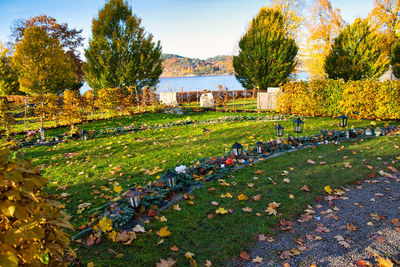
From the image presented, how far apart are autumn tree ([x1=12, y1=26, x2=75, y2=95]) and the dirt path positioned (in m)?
19.4

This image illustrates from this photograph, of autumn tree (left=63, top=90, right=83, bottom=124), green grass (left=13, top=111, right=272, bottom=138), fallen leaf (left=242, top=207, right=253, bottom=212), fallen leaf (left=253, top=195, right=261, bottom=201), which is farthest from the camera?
autumn tree (left=63, top=90, right=83, bottom=124)

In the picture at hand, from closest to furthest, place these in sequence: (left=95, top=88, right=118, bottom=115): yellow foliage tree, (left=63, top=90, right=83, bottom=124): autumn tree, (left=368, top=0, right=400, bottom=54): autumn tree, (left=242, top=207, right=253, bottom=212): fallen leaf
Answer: (left=242, top=207, right=253, bottom=212): fallen leaf → (left=63, top=90, right=83, bottom=124): autumn tree → (left=95, top=88, right=118, bottom=115): yellow foliage tree → (left=368, top=0, right=400, bottom=54): autumn tree

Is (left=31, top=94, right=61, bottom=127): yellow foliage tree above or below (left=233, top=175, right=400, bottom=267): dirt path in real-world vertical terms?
above

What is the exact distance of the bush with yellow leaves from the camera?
141 centimetres

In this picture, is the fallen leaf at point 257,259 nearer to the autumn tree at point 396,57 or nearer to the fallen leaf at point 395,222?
the fallen leaf at point 395,222

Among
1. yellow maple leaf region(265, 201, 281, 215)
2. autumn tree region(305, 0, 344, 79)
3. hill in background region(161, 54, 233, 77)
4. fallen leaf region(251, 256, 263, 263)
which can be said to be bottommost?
fallen leaf region(251, 256, 263, 263)

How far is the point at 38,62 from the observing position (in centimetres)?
1742

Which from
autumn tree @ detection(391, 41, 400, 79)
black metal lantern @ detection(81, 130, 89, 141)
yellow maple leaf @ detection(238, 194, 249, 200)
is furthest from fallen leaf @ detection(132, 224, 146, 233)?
autumn tree @ detection(391, 41, 400, 79)

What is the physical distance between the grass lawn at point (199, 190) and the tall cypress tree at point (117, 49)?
32.7 ft

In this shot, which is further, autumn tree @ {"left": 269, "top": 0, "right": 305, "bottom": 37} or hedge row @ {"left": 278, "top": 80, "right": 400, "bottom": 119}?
autumn tree @ {"left": 269, "top": 0, "right": 305, "bottom": 37}

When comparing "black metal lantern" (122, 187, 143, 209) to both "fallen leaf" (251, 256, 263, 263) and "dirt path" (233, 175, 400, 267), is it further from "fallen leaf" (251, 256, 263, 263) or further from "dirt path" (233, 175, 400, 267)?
"fallen leaf" (251, 256, 263, 263)

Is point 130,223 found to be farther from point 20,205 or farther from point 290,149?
point 290,149

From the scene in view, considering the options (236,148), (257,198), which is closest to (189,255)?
(257,198)

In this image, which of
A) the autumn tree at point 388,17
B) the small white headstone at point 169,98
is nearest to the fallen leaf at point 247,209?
the small white headstone at point 169,98
